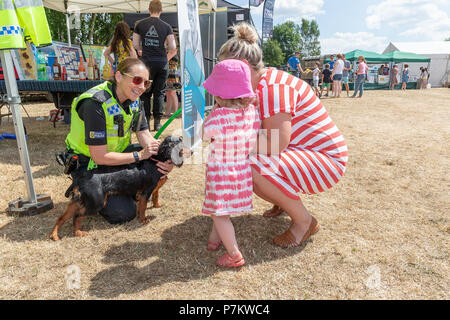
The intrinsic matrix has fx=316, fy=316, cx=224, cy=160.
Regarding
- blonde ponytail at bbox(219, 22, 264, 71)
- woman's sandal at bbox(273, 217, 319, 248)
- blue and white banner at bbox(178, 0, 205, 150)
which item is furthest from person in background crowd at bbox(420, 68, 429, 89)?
blonde ponytail at bbox(219, 22, 264, 71)

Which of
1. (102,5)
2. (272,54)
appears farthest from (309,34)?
(102,5)

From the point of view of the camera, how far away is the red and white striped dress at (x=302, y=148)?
6.97 ft

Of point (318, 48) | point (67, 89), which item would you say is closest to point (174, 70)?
point (67, 89)

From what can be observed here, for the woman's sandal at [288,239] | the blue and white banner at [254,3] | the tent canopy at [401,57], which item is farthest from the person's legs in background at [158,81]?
the tent canopy at [401,57]

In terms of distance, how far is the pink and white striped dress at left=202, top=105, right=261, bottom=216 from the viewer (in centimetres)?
201

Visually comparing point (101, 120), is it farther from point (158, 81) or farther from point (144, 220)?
point (158, 81)

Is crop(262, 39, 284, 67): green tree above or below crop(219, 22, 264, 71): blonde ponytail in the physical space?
above

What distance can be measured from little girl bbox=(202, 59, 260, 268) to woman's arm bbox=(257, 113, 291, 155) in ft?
0.21

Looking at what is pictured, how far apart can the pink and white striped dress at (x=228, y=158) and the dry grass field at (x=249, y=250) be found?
469mm

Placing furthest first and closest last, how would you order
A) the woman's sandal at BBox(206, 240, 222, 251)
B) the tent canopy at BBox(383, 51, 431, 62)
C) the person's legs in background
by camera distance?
the tent canopy at BBox(383, 51, 431, 62)
the person's legs in background
the woman's sandal at BBox(206, 240, 222, 251)

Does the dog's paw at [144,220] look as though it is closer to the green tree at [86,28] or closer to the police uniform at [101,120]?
the police uniform at [101,120]

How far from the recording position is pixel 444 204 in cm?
312

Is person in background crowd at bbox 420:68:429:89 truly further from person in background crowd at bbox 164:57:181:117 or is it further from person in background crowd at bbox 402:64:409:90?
person in background crowd at bbox 164:57:181:117

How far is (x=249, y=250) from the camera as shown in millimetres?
2346
